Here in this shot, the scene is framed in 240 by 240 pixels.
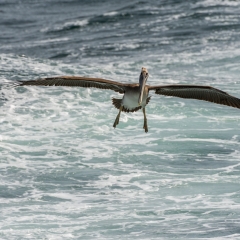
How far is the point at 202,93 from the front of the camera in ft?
44.9

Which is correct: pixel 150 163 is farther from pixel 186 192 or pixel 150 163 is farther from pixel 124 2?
pixel 124 2

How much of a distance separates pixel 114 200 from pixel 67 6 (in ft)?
81.9

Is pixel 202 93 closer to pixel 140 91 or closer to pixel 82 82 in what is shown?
pixel 140 91

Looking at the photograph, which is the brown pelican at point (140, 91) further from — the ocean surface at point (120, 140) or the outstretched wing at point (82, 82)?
the ocean surface at point (120, 140)

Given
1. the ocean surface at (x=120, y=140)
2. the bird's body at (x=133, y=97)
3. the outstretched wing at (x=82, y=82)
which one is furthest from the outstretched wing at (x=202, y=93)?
the ocean surface at (x=120, y=140)

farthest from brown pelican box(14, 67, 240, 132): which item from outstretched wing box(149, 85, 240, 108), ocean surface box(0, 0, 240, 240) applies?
ocean surface box(0, 0, 240, 240)

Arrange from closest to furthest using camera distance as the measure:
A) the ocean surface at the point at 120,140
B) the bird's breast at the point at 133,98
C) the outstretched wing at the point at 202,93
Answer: the outstretched wing at the point at 202,93, the bird's breast at the point at 133,98, the ocean surface at the point at 120,140

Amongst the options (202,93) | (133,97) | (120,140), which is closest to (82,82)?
(133,97)

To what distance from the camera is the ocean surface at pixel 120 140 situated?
14.5m

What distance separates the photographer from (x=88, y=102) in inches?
882

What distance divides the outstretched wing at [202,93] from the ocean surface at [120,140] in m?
2.35

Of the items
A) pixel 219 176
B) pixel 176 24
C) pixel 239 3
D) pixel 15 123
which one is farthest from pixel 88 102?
pixel 239 3

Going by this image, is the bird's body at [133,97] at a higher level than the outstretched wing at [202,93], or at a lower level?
lower

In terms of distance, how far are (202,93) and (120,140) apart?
5.98 m
